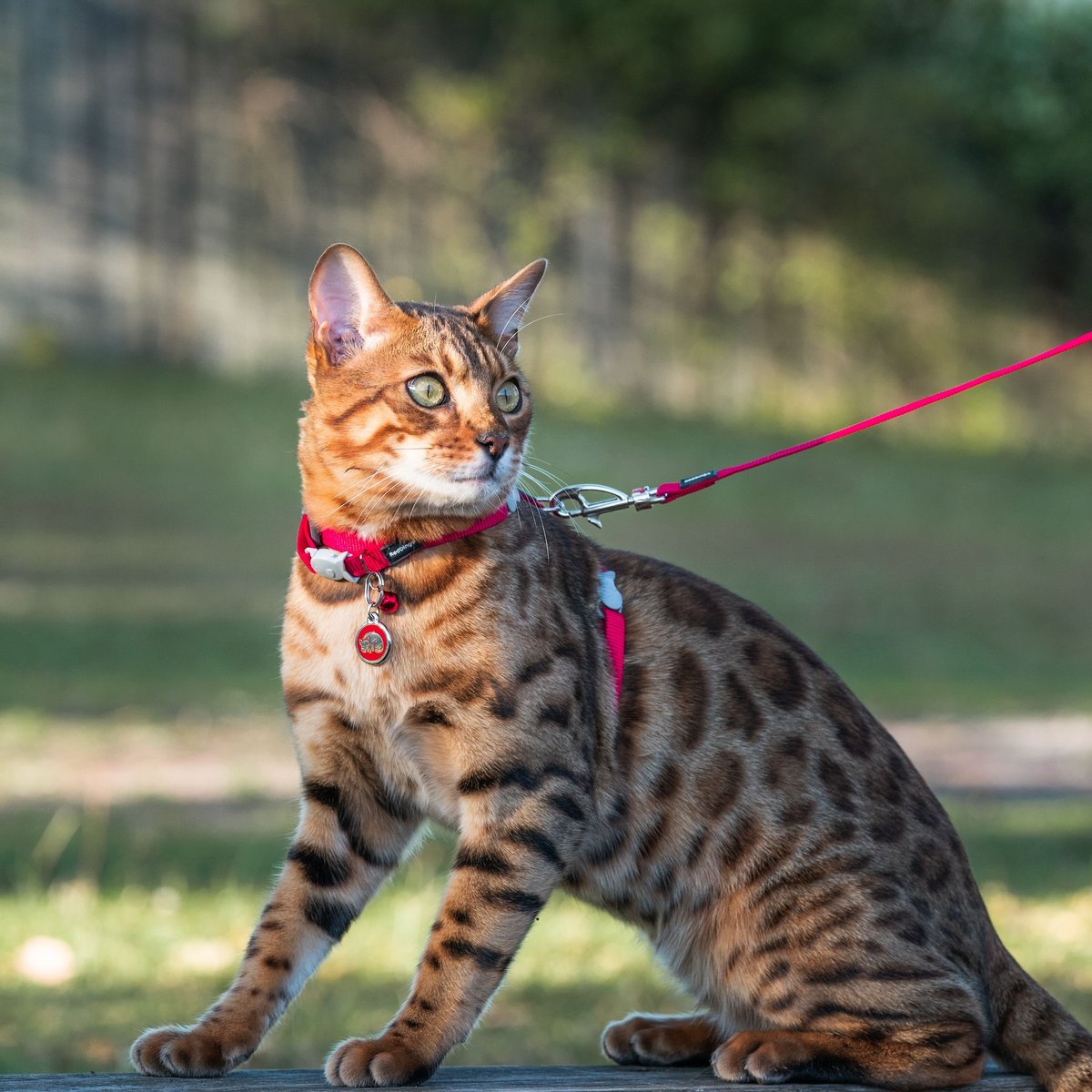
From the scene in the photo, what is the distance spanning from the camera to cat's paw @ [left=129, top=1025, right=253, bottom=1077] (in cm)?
221

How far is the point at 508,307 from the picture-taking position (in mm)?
2602

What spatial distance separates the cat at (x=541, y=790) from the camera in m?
2.25

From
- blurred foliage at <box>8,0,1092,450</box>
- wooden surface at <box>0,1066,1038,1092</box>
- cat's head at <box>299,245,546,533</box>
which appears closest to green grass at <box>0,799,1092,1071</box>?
wooden surface at <box>0,1066,1038,1092</box>

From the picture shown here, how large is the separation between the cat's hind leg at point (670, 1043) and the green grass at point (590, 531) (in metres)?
4.39

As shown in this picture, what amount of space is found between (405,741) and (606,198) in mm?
12419

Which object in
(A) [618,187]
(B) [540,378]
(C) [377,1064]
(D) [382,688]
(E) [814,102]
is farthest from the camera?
(E) [814,102]

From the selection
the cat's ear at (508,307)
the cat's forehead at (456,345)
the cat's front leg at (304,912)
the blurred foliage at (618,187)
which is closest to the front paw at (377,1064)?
the cat's front leg at (304,912)

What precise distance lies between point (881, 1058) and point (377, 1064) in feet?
2.37

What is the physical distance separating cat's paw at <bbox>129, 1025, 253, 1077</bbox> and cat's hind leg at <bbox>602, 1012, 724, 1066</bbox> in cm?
68

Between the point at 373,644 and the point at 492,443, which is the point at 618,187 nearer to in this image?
the point at 492,443

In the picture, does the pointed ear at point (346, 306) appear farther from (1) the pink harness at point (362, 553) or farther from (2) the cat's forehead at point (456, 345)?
(1) the pink harness at point (362, 553)

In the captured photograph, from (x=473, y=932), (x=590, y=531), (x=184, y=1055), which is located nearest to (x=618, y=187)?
(x=590, y=531)

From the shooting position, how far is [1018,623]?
32.2ft

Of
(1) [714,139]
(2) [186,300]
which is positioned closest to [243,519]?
(2) [186,300]
